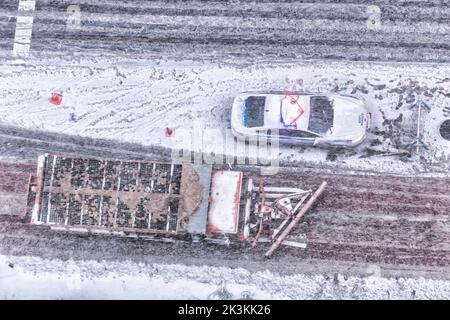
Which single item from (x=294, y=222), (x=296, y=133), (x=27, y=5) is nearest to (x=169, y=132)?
(x=296, y=133)

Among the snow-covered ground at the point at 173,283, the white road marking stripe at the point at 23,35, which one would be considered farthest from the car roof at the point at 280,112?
the white road marking stripe at the point at 23,35

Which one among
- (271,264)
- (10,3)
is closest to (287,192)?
(271,264)

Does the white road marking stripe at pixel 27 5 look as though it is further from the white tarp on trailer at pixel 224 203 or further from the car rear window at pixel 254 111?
the white tarp on trailer at pixel 224 203

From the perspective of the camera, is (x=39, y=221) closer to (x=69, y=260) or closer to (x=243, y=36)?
(x=69, y=260)

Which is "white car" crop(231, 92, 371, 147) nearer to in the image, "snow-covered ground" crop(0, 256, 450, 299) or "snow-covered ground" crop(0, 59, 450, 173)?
"snow-covered ground" crop(0, 59, 450, 173)

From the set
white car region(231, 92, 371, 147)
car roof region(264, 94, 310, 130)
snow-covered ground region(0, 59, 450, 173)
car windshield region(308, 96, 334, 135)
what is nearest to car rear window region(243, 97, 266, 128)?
white car region(231, 92, 371, 147)

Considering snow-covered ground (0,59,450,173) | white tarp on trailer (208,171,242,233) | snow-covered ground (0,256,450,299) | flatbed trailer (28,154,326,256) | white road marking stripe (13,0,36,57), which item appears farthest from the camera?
white road marking stripe (13,0,36,57)

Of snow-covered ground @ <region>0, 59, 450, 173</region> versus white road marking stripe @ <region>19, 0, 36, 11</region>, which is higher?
white road marking stripe @ <region>19, 0, 36, 11</region>
